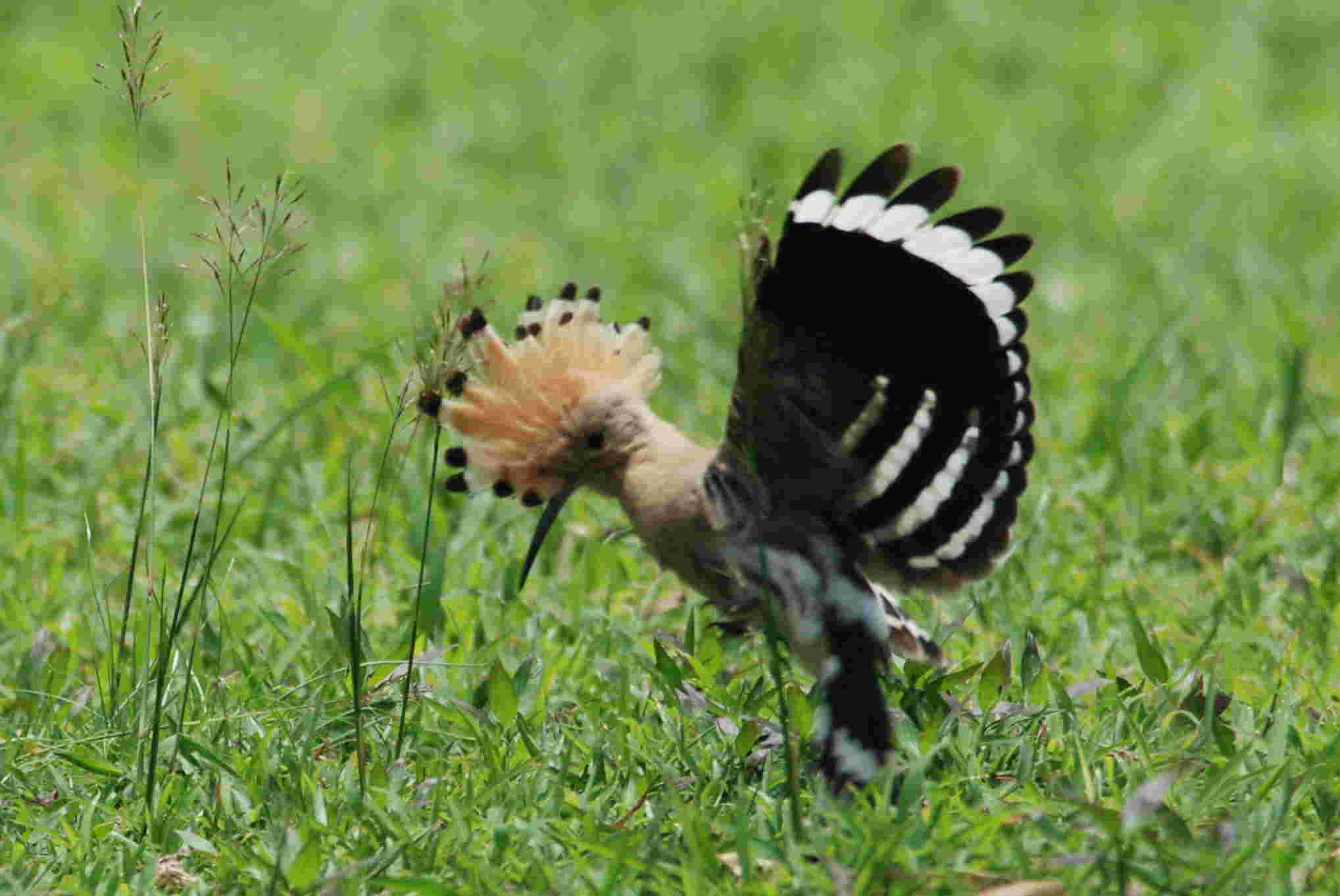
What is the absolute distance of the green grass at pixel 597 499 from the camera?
2816mm

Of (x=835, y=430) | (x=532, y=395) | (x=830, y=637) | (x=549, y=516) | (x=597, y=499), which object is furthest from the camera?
(x=597, y=499)

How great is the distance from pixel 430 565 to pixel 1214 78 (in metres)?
5.74

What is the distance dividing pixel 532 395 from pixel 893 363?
660mm

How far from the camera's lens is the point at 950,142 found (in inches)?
309

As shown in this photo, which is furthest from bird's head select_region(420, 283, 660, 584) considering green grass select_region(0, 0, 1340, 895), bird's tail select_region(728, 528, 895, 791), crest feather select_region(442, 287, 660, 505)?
bird's tail select_region(728, 528, 895, 791)

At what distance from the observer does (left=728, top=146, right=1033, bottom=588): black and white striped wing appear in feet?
9.44

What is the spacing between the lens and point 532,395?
10.8 ft

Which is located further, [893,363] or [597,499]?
[597,499]

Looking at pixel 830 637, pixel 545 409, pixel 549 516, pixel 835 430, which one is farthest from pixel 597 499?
pixel 830 637

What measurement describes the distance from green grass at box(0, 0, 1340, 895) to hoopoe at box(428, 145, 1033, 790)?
209 mm

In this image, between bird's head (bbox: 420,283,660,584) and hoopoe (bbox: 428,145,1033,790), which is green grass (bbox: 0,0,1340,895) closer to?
hoopoe (bbox: 428,145,1033,790)

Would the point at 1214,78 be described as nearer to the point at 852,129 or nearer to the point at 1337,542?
the point at 852,129

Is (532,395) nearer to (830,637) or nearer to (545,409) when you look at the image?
(545,409)

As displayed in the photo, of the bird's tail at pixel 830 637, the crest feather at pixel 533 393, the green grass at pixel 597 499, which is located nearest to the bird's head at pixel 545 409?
the crest feather at pixel 533 393
